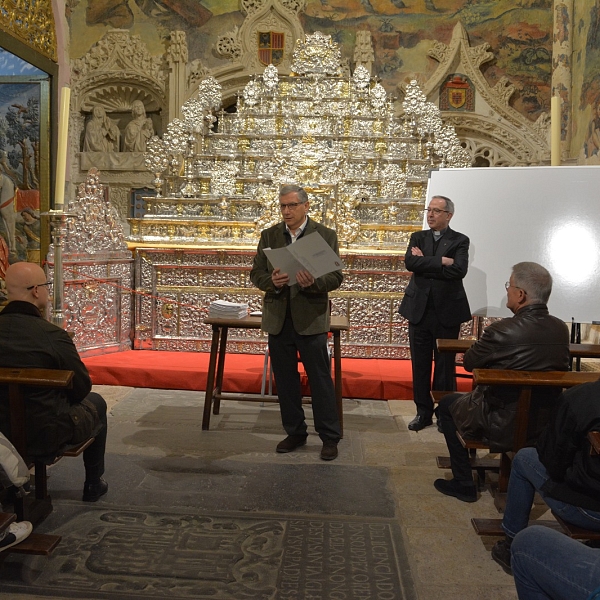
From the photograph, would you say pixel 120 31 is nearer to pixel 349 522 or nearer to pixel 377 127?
pixel 377 127

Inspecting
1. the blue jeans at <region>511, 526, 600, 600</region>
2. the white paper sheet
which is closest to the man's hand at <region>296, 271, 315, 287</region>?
the white paper sheet

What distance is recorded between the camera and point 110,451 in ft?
15.0

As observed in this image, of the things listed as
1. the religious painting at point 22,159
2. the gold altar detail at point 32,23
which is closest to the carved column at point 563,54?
the gold altar detail at point 32,23

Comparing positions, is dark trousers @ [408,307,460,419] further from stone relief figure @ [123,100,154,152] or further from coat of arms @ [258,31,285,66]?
stone relief figure @ [123,100,154,152]

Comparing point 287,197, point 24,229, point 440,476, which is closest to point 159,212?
point 24,229

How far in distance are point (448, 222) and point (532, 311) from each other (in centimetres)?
198

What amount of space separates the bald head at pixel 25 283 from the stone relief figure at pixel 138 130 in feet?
32.6

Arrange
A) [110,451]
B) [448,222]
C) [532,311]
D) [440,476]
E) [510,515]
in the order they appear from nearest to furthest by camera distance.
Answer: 1. [510,515]
2. [532,311]
3. [440,476]
4. [110,451]
5. [448,222]

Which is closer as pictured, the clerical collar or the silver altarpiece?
the clerical collar

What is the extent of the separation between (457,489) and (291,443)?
4.10 feet

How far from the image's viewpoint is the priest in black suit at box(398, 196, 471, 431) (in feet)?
16.4

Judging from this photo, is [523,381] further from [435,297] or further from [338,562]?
[435,297]

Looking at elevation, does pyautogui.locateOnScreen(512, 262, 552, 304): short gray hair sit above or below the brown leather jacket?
above

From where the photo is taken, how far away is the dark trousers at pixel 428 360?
5.08m
